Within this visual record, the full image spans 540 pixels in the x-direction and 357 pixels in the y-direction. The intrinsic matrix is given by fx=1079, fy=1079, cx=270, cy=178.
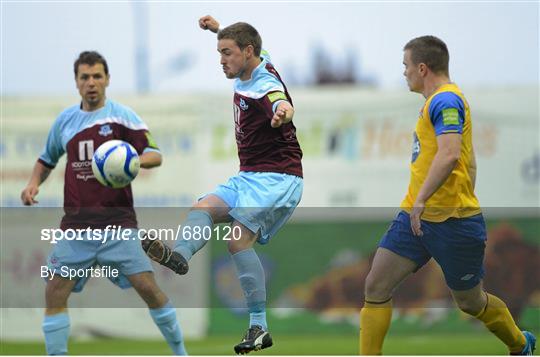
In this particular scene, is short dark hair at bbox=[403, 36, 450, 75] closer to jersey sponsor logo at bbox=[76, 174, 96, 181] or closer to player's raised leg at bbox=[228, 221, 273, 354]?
player's raised leg at bbox=[228, 221, 273, 354]

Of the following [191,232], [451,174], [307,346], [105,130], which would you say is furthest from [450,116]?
[307,346]

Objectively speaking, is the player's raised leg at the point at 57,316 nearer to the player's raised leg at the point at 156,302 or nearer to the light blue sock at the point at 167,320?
the player's raised leg at the point at 156,302

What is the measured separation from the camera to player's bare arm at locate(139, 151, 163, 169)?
9.46 metres

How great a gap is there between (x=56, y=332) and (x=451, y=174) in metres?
3.73

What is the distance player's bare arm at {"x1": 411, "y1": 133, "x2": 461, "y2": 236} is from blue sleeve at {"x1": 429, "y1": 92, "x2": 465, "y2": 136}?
2.1 inches

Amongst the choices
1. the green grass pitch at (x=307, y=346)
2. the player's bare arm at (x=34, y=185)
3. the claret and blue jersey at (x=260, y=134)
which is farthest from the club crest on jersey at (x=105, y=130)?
the green grass pitch at (x=307, y=346)

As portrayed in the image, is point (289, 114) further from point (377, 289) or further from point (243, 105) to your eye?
point (377, 289)

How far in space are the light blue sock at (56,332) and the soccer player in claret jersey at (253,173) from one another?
185cm

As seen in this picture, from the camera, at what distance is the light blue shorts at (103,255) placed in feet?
31.6

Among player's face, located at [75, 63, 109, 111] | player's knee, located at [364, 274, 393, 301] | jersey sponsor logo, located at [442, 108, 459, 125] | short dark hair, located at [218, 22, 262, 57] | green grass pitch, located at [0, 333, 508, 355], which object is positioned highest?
short dark hair, located at [218, 22, 262, 57]

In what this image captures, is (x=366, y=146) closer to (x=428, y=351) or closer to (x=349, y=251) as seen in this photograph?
(x=349, y=251)

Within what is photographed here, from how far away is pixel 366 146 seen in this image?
19.9m

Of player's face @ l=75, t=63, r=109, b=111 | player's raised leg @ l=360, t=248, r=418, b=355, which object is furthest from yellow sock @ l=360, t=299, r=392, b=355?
player's face @ l=75, t=63, r=109, b=111

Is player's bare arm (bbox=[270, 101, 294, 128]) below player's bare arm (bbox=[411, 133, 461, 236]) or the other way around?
the other way around
